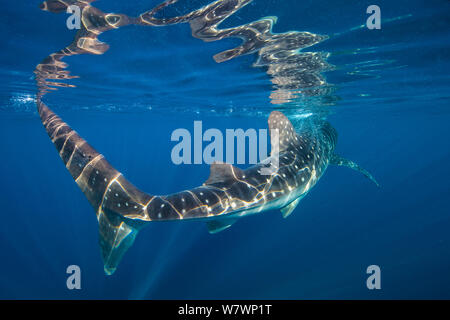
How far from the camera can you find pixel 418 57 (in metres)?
10.0

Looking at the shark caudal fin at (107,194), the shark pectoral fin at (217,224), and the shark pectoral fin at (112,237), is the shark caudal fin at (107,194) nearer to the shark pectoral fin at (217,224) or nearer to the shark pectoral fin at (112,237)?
the shark pectoral fin at (112,237)

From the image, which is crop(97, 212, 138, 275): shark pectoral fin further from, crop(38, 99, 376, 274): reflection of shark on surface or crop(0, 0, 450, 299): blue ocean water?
crop(0, 0, 450, 299): blue ocean water

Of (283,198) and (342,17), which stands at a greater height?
(342,17)

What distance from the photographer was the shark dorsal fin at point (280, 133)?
6.46 meters

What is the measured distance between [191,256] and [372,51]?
1323 cm

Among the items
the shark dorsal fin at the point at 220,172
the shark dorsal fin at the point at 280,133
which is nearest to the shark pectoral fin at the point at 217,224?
the shark dorsal fin at the point at 220,172

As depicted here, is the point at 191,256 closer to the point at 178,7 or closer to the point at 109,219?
the point at 109,219

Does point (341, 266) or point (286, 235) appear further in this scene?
point (286, 235)

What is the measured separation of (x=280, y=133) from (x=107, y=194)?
4.40m

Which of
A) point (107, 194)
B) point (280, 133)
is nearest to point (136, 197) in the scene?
point (107, 194)

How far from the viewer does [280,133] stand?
655cm

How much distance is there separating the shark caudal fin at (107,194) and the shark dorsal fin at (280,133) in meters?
3.76

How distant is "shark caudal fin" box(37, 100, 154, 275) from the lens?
3738 millimetres
